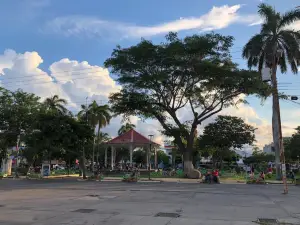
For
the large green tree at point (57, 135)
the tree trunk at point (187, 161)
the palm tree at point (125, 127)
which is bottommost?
the tree trunk at point (187, 161)

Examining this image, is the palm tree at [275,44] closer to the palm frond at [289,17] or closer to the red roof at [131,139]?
the palm frond at [289,17]

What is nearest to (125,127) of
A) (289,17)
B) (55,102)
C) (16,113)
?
(55,102)

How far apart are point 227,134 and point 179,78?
25572mm

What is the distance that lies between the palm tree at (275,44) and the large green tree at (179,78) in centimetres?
353

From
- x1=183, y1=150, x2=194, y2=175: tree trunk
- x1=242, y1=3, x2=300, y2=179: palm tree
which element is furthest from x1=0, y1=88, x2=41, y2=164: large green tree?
x1=242, y1=3, x2=300, y2=179: palm tree

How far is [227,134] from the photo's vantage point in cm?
6231

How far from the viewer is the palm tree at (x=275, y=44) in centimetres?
4031

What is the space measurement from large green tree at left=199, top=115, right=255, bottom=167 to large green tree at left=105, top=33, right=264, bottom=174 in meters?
19.5

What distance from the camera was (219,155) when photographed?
7344cm

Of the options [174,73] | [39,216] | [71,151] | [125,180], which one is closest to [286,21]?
[174,73]

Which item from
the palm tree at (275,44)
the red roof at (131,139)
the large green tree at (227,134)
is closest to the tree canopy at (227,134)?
the large green tree at (227,134)

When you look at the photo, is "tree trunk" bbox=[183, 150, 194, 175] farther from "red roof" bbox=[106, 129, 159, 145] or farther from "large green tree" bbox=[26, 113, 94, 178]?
"red roof" bbox=[106, 129, 159, 145]

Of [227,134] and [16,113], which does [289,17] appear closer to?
[227,134]

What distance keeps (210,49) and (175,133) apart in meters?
10.4
